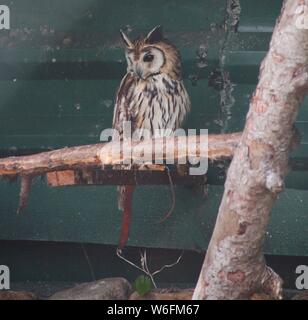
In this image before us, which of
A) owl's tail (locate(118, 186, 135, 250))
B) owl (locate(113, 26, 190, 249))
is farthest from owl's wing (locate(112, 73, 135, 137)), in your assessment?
owl's tail (locate(118, 186, 135, 250))

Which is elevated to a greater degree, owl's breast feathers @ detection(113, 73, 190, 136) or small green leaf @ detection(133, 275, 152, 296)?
owl's breast feathers @ detection(113, 73, 190, 136)

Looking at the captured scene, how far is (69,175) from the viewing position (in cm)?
406

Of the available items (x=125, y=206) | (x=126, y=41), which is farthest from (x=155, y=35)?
(x=125, y=206)

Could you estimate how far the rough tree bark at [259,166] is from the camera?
2.86 meters

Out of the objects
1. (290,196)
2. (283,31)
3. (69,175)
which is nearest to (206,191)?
(290,196)

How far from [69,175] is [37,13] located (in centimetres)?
98

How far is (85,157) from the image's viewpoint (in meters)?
3.83

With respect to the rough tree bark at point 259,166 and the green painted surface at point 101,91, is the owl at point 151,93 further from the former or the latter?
the rough tree bark at point 259,166

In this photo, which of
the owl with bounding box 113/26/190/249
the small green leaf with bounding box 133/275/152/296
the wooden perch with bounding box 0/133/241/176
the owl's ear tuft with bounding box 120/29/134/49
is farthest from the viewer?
the owl with bounding box 113/26/190/249

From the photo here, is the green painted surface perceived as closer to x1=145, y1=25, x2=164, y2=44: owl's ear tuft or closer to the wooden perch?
x1=145, y1=25, x2=164, y2=44: owl's ear tuft

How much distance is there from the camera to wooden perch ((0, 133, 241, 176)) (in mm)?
3635

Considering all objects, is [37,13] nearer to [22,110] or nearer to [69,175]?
[22,110]

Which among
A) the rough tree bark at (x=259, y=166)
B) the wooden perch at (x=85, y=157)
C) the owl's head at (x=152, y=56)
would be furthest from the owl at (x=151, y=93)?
the rough tree bark at (x=259, y=166)

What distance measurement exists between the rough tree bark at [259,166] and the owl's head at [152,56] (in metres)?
1.55
